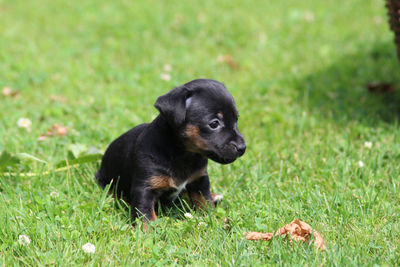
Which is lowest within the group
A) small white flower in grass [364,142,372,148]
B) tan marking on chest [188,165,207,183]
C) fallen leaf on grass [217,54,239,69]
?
small white flower in grass [364,142,372,148]

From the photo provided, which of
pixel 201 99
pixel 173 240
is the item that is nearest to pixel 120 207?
pixel 173 240

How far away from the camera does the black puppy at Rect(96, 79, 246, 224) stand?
3.07 metres

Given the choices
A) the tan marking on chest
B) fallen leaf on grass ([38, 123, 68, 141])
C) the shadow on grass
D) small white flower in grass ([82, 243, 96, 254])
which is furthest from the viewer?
the shadow on grass

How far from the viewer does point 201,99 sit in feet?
10.2

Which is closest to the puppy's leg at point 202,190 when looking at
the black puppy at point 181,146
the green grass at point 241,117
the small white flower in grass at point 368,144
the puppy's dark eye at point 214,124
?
the black puppy at point 181,146

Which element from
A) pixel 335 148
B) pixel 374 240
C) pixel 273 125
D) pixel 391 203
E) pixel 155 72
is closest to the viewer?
pixel 374 240

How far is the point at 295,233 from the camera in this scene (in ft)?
9.66

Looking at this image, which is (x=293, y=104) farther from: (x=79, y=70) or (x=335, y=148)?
(x=79, y=70)

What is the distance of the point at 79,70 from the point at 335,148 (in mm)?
3909

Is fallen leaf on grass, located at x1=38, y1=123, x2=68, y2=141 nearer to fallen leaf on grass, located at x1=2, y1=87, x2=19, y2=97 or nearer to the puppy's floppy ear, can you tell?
fallen leaf on grass, located at x1=2, y1=87, x2=19, y2=97

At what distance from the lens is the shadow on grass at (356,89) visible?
5.23 metres

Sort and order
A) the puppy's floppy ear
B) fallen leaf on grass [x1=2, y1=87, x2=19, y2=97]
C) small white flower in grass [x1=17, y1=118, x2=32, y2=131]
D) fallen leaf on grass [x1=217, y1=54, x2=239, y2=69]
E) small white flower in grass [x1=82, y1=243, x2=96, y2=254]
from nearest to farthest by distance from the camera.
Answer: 1. small white flower in grass [x1=82, y1=243, x2=96, y2=254]
2. the puppy's floppy ear
3. small white flower in grass [x1=17, y1=118, x2=32, y2=131]
4. fallen leaf on grass [x1=2, y1=87, x2=19, y2=97]
5. fallen leaf on grass [x1=217, y1=54, x2=239, y2=69]

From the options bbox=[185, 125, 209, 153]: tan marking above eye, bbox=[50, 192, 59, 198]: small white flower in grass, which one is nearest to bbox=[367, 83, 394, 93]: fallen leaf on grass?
bbox=[185, 125, 209, 153]: tan marking above eye

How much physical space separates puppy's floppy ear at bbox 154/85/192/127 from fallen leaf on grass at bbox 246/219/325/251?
886 millimetres
